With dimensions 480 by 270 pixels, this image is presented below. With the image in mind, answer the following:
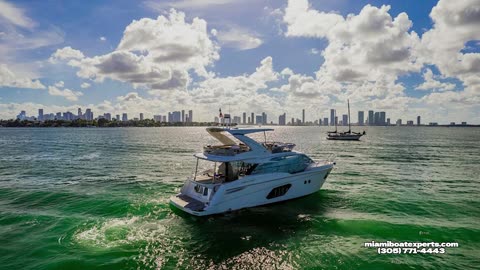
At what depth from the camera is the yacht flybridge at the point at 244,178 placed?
18.3 meters

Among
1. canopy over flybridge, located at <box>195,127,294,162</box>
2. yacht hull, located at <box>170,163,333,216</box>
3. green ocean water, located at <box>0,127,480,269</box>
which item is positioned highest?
canopy over flybridge, located at <box>195,127,294,162</box>

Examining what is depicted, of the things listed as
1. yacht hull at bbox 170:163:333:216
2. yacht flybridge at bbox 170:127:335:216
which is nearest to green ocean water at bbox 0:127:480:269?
yacht hull at bbox 170:163:333:216

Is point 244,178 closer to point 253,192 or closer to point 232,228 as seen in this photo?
point 253,192

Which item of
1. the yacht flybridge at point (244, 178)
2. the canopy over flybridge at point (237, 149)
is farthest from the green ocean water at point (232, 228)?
the canopy over flybridge at point (237, 149)

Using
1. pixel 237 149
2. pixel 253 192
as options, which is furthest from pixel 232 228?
pixel 237 149

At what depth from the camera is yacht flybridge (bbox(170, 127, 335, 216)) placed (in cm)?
1833

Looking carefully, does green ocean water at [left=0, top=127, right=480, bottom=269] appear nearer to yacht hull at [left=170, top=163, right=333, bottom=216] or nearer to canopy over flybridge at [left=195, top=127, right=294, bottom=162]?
yacht hull at [left=170, top=163, right=333, bottom=216]

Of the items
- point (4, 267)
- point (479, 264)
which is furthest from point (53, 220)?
point (479, 264)

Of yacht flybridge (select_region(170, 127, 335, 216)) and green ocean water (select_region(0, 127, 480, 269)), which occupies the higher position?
yacht flybridge (select_region(170, 127, 335, 216))

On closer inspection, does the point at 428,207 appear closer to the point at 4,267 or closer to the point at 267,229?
the point at 267,229

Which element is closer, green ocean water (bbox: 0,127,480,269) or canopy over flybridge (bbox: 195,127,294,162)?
green ocean water (bbox: 0,127,480,269)

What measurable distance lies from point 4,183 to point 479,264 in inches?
1487

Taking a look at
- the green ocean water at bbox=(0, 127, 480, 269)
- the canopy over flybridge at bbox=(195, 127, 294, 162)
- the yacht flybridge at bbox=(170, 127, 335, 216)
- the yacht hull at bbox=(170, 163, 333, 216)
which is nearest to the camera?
the green ocean water at bbox=(0, 127, 480, 269)

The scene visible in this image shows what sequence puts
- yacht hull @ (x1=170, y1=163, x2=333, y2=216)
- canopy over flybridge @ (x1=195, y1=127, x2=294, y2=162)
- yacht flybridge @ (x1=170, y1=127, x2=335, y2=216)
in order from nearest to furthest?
yacht hull @ (x1=170, y1=163, x2=333, y2=216)
yacht flybridge @ (x1=170, y1=127, x2=335, y2=216)
canopy over flybridge @ (x1=195, y1=127, x2=294, y2=162)
